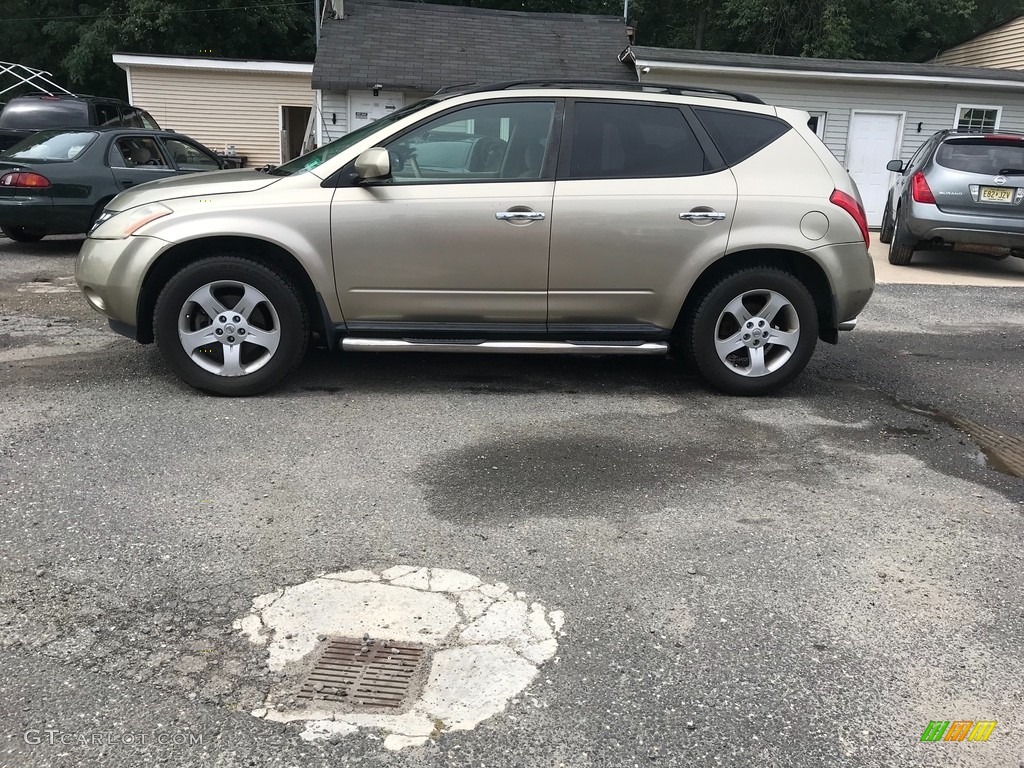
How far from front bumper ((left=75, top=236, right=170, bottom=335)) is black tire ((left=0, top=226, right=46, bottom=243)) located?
19.1ft

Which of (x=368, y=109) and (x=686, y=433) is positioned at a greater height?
(x=368, y=109)

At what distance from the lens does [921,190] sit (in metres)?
10.3

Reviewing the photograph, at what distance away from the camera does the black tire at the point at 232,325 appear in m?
4.86

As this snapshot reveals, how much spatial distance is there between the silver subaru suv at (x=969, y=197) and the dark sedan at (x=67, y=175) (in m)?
9.15

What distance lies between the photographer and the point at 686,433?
4746mm

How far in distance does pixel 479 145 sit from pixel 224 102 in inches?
806

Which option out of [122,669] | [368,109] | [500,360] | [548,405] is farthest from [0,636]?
[368,109]

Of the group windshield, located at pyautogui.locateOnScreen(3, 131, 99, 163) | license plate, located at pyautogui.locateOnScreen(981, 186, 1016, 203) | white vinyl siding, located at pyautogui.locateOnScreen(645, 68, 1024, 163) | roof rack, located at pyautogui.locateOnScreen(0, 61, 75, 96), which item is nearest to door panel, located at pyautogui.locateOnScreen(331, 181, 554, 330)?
windshield, located at pyautogui.locateOnScreen(3, 131, 99, 163)

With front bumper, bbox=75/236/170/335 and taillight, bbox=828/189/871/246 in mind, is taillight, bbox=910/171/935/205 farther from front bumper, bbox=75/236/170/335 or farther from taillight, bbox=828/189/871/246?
front bumper, bbox=75/236/170/335

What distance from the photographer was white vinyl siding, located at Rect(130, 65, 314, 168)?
22.7m

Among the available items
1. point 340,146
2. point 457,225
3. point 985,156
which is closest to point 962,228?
point 985,156

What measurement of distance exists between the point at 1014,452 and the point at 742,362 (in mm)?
1570

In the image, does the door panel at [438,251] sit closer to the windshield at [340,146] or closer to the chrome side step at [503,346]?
the chrome side step at [503,346]

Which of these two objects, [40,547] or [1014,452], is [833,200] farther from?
[40,547]
